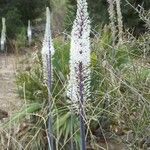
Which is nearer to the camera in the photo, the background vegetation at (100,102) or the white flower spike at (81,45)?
the white flower spike at (81,45)

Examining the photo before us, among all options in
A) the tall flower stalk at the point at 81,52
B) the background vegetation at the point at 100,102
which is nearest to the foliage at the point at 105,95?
the background vegetation at the point at 100,102

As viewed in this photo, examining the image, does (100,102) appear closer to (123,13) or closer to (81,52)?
(81,52)

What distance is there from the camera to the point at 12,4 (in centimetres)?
1565

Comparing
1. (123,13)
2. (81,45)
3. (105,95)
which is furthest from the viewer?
(123,13)

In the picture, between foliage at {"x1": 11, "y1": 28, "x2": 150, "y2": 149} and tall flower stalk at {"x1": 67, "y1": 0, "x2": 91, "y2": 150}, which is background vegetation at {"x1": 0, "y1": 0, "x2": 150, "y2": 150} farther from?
tall flower stalk at {"x1": 67, "y1": 0, "x2": 91, "y2": 150}

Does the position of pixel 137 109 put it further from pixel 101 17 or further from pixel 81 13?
pixel 101 17

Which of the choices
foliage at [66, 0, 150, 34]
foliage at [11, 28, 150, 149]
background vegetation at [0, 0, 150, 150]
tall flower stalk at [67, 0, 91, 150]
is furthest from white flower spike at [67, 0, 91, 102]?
foliage at [66, 0, 150, 34]

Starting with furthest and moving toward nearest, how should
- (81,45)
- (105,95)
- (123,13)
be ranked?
(123,13)
(105,95)
(81,45)

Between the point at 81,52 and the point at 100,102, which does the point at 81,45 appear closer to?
the point at 81,52

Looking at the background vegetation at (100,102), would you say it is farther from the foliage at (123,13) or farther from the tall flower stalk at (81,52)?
the foliage at (123,13)

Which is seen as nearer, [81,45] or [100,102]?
[81,45]

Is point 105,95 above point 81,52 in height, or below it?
below

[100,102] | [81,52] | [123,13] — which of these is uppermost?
[123,13]

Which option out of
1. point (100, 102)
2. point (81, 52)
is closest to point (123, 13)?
point (100, 102)
